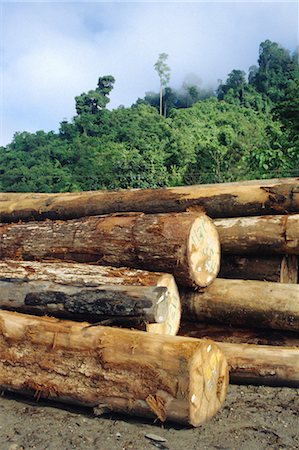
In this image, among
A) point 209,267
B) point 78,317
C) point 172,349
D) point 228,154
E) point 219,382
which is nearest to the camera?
point 172,349

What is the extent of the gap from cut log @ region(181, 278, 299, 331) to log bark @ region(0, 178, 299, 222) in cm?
83

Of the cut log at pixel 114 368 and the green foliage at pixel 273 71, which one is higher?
the green foliage at pixel 273 71

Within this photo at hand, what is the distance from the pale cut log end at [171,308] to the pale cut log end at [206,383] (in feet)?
2.21

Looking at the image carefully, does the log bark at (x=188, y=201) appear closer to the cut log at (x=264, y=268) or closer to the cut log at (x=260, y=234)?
the cut log at (x=260, y=234)

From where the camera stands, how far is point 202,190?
19.8 feet

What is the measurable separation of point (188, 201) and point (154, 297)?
76.6 inches

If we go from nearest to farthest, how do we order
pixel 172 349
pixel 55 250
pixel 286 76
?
pixel 172 349, pixel 55 250, pixel 286 76

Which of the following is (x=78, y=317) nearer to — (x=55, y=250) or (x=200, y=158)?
(x=55, y=250)

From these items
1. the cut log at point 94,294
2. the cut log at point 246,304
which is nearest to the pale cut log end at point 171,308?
the cut log at point 94,294

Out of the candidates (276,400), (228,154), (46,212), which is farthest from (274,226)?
(228,154)

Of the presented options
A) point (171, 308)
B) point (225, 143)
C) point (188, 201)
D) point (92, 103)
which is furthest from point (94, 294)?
point (92, 103)

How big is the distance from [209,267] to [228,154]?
72.9ft

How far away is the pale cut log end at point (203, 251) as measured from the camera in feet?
16.7

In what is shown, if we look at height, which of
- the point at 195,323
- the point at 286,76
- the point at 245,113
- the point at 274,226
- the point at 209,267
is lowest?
the point at 195,323
